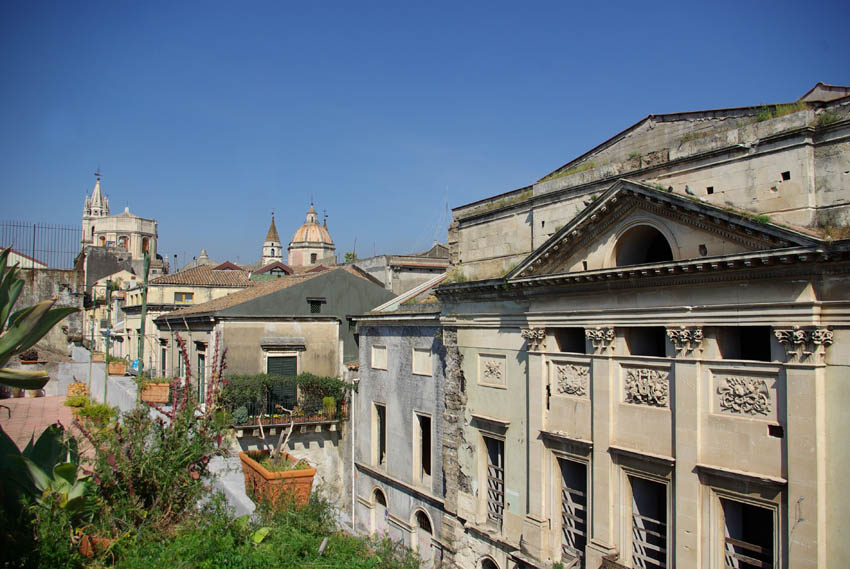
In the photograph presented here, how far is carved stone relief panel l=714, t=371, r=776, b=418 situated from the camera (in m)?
9.80

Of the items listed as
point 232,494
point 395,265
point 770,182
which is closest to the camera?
point 770,182

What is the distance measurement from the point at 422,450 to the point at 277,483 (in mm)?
6258

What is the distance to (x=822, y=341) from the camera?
9.08 m

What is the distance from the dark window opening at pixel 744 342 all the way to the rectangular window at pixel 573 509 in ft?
14.1

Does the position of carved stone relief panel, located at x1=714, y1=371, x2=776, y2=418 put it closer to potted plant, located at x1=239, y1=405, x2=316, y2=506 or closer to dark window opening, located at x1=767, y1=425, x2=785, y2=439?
dark window opening, located at x1=767, y1=425, x2=785, y2=439

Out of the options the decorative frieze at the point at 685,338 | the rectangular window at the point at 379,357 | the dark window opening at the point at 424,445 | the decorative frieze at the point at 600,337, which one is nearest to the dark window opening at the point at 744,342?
the decorative frieze at the point at 685,338

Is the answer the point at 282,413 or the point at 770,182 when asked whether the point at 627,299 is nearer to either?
the point at 770,182

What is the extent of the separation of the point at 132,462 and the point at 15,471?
85.2 inches

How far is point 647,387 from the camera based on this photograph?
38.2 ft

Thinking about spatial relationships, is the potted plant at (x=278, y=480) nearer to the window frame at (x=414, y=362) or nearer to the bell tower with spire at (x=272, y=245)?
the window frame at (x=414, y=362)

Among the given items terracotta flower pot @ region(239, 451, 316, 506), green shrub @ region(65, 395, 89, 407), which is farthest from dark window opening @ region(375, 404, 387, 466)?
green shrub @ region(65, 395, 89, 407)

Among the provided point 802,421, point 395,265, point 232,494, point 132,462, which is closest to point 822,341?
point 802,421

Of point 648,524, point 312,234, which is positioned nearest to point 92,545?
point 648,524

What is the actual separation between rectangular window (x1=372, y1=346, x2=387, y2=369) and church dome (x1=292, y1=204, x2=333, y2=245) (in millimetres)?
67800
